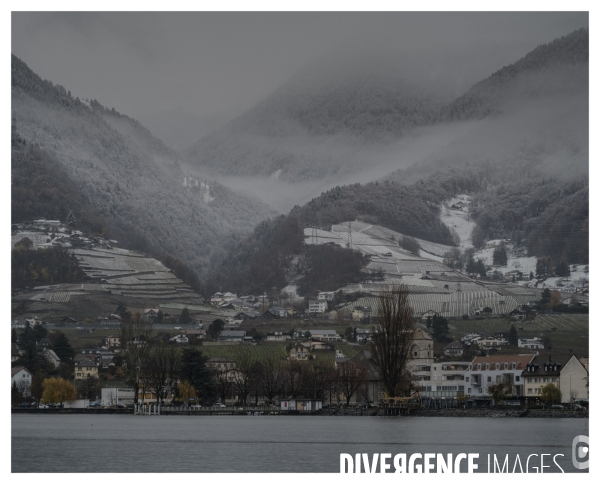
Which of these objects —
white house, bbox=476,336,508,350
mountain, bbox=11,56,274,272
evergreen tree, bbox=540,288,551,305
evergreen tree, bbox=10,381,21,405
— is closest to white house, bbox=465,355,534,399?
white house, bbox=476,336,508,350

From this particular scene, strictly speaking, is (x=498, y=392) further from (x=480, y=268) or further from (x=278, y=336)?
(x=480, y=268)

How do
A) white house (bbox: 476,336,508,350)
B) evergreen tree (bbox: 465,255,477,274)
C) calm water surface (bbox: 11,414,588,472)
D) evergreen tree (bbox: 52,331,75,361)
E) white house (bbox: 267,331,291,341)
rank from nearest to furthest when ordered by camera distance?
calm water surface (bbox: 11,414,588,472), evergreen tree (bbox: 52,331,75,361), white house (bbox: 476,336,508,350), white house (bbox: 267,331,291,341), evergreen tree (bbox: 465,255,477,274)

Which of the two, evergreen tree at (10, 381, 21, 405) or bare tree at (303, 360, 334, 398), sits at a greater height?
bare tree at (303, 360, 334, 398)

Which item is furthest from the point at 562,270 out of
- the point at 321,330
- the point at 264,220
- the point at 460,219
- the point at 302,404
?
the point at 302,404

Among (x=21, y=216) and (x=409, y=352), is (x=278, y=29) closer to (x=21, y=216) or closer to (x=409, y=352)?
(x=21, y=216)

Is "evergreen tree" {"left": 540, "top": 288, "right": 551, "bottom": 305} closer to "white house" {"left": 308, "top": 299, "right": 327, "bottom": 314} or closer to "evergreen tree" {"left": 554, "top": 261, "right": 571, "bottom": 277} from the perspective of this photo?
"evergreen tree" {"left": 554, "top": 261, "right": 571, "bottom": 277}

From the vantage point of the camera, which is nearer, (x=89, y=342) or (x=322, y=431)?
(x=322, y=431)

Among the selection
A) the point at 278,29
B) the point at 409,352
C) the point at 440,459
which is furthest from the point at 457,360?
the point at 278,29
